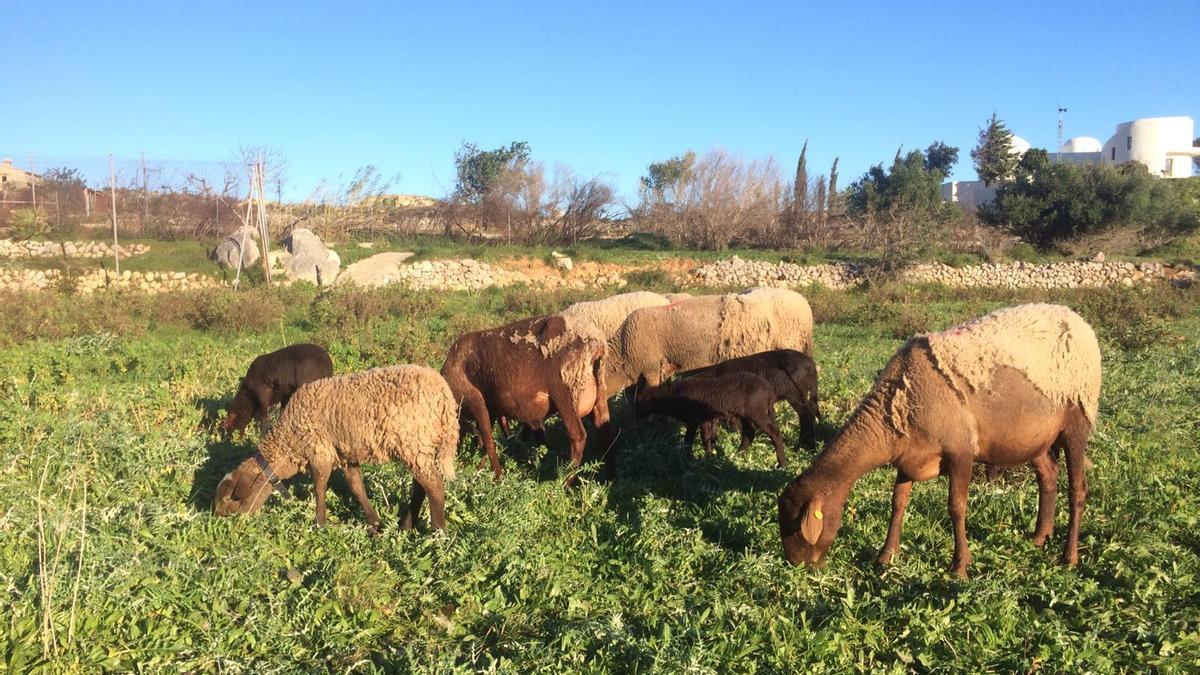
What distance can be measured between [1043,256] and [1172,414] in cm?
2677

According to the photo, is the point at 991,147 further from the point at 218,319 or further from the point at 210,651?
the point at 210,651

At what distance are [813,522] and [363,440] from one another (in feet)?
11.2

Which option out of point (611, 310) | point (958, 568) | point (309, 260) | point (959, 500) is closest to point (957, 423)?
point (959, 500)

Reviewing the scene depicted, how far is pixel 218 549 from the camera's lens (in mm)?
5547

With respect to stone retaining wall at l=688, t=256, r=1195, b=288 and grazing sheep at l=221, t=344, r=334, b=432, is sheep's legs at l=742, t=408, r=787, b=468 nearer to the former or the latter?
grazing sheep at l=221, t=344, r=334, b=432

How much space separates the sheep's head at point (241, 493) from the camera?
239 inches

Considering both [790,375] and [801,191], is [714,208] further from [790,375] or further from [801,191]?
[790,375]

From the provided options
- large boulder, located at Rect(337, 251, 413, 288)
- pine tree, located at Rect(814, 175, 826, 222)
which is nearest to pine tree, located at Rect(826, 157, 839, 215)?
pine tree, located at Rect(814, 175, 826, 222)

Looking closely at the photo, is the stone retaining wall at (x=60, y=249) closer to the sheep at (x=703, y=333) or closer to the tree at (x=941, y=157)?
the sheep at (x=703, y=333)

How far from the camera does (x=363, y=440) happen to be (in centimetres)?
611

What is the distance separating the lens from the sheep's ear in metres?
5.19

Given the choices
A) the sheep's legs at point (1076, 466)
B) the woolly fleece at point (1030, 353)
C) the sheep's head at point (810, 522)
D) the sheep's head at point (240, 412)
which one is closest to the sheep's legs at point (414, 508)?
the sheep's head at point (810, 522)

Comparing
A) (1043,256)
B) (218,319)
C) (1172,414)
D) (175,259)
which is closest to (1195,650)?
(1172,414)

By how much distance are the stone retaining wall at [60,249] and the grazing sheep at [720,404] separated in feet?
71.0
